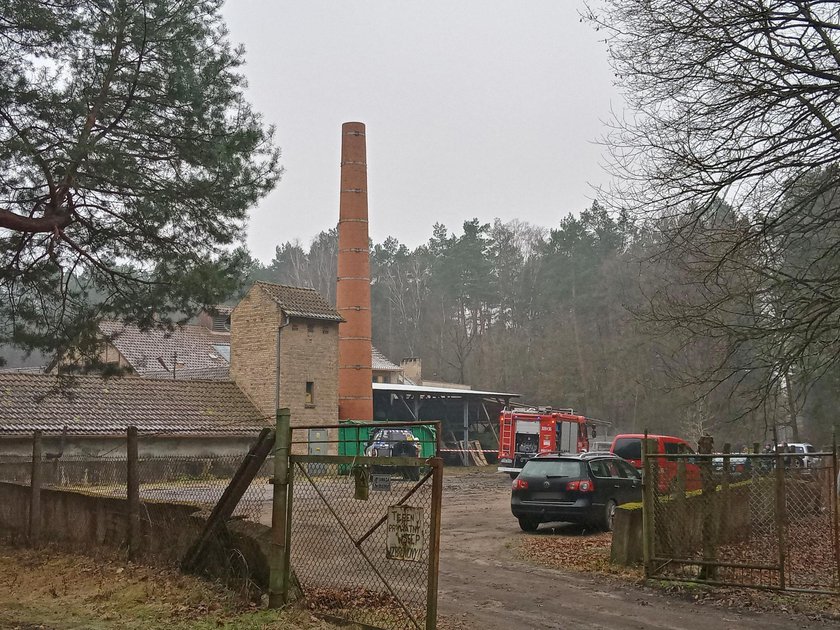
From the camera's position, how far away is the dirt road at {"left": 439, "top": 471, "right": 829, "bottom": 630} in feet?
28.9

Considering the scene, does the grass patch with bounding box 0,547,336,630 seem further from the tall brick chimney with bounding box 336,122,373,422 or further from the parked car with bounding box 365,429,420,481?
the tall brick chimney with bounding box 336,122,373,422

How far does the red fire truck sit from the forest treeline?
12966 mm

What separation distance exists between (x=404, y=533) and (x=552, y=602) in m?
3.58

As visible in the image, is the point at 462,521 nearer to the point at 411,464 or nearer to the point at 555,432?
the point at 411,464

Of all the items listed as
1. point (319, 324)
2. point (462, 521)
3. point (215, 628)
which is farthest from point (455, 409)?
point (215, 628)

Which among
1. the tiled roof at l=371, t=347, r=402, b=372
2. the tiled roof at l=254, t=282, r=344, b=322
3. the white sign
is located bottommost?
the white sign

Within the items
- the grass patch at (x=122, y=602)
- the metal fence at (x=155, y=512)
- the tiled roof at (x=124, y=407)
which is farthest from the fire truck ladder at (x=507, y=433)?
the grass patch at (x=122, y=602)

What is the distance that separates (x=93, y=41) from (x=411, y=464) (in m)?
8.11

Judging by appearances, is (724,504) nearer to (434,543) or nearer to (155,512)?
(434,543)

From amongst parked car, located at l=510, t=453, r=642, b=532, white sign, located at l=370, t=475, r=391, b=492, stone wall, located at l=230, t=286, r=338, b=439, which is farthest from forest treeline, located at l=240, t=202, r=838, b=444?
white sign, located at l=370, t=475, r=391, b=492

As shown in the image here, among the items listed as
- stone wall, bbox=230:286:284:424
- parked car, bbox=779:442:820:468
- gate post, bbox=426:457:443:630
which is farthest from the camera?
stone wall, bbox=230:286:284:424

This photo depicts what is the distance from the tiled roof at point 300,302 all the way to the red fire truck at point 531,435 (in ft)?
32.7

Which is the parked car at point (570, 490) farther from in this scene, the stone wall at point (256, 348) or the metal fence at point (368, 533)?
the stone wall at point (256, 348)

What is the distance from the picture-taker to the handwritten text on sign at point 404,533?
7.06m
